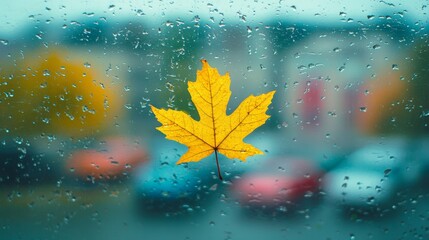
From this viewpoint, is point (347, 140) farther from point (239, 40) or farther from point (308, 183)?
point (239, 40)

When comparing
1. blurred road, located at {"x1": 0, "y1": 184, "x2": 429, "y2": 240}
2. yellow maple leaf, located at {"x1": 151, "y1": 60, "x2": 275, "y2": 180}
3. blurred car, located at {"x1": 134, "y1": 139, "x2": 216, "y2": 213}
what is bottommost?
blurred road, located at {"x1": 0, "y1": 184, "x2": 429, "y2": 240}

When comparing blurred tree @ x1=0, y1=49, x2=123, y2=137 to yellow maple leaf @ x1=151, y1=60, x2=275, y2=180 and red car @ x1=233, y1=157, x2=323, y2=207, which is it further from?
red car @ x1=233, y1=157, x2=323, y2=207

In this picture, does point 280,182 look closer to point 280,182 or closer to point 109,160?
point 280,182

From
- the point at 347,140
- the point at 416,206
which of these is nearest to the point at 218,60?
the point at 347,140

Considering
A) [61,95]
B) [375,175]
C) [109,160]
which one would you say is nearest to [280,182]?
[375,175]

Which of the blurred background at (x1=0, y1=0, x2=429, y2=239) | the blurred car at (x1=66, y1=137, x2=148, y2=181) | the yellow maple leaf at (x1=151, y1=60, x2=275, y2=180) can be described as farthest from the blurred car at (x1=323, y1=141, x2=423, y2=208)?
the blurred car at (x1=66, y1=137, x2=148, y2=181)

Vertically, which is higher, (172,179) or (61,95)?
(61,95)
